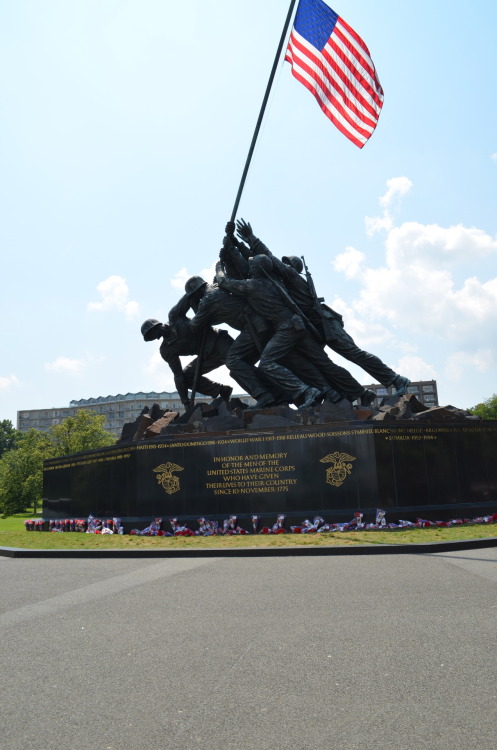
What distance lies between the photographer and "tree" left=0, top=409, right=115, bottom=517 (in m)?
46.0

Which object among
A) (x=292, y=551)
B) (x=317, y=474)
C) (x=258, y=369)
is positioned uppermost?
(x=258, y=369)

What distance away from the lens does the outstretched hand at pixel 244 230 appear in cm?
1731

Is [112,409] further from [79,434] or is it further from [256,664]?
[256,664]

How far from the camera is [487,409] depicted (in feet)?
230

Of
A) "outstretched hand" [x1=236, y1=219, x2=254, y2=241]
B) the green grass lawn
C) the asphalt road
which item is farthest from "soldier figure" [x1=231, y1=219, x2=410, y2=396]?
the asphalt road

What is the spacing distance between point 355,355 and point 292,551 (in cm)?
782

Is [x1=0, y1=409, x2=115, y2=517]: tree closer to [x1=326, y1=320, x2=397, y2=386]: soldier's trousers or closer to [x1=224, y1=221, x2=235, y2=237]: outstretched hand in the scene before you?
[x1=224, y1=221, x2=235, y2=237]: outstretched hand

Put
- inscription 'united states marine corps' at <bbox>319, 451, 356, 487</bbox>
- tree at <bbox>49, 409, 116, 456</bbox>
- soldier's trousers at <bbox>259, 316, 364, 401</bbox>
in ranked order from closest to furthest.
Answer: inscription 'united states marine corps' at <bbox>319, 451, 356, 487</bbox> → soldier's trousers at <bbox>259, 316, 364, 401</bbox> → tree at <bbox>49, 409, 116, 456</bbox>

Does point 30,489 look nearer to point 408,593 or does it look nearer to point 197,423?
point 197,423

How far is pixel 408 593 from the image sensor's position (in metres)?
5.95

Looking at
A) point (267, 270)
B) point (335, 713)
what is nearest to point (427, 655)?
point (335, 713)

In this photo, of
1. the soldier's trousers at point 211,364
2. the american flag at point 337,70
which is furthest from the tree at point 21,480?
the american flag at point 337,70

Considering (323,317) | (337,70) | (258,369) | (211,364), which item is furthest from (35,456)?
(337,70)

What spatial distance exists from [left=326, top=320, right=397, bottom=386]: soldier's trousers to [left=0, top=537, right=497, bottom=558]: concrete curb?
6.82m
